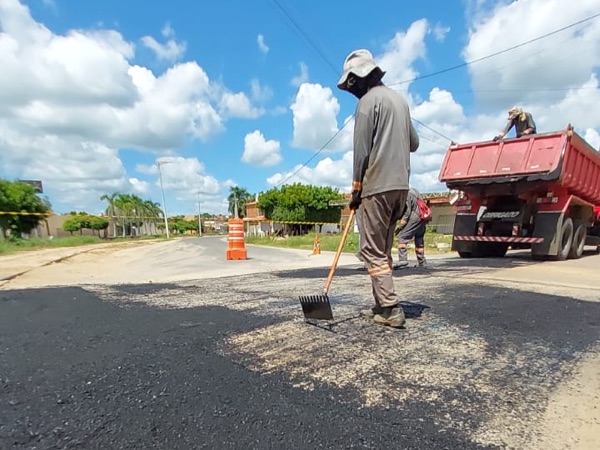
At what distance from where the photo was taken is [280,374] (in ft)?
6.43

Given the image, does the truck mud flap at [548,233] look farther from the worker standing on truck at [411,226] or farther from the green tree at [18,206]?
the green tree at [18,206]

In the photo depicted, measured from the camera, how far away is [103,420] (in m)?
1.53

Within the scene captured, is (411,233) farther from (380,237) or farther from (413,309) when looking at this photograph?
(380,237)

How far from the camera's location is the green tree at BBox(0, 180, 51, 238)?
28031mm

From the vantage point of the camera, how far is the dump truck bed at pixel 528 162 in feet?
25.1

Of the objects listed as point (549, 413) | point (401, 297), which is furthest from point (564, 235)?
point (549, 413)

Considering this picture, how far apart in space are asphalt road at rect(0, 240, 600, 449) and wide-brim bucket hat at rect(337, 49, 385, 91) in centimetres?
197

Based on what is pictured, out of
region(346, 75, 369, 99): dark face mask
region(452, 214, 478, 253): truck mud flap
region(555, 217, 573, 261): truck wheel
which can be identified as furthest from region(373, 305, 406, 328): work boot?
region(555, 217, 573, 261): truck wheel

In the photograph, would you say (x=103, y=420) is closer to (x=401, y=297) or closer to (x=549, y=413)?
(x=549, y=413)

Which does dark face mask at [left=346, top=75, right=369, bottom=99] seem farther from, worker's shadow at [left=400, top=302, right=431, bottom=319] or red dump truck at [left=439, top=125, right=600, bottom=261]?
red dump truck at [left=439, top=125, right=600, bottom=261]

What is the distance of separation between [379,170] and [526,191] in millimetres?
6741

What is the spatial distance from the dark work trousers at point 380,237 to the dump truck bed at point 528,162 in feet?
20.2

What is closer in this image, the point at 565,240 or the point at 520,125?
the point at 565,240

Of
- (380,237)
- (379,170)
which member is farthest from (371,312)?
(379,170)
